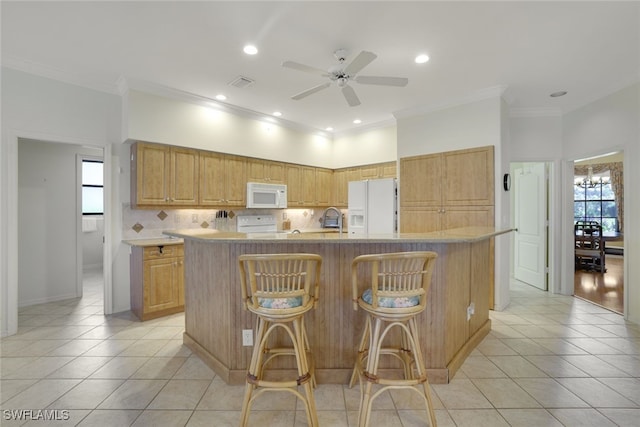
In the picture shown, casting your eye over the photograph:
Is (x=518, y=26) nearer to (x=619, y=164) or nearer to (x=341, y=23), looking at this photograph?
(x=341, y=23)

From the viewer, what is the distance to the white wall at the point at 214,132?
11.9ft

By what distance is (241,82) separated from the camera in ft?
11.6

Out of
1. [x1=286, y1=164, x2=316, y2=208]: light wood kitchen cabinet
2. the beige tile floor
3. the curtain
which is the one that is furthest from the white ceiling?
the curtain

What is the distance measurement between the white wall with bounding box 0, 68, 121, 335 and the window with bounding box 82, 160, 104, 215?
359cm

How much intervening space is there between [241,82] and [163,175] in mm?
1538

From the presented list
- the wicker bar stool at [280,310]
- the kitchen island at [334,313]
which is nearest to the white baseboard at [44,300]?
the kitchen island at [334,313]

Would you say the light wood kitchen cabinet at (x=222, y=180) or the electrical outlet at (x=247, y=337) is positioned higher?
the light wood kitchen cabinet at (x=222, y=180)

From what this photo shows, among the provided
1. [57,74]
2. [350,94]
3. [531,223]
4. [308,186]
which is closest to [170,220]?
[57,74]

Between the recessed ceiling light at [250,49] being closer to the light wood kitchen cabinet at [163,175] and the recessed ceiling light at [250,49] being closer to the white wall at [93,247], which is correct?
the light wood kitchen cabinet at [163,175]

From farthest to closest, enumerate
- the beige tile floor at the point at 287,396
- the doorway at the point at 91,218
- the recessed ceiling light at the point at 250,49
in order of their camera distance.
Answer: the doorway at the point at 91,218 → the recessed ceiling light at the point at 250,49 → the beige tile floor at the point at 287,396

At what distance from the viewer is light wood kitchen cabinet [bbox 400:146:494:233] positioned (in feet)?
12.5

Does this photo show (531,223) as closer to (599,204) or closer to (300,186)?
(300,186)

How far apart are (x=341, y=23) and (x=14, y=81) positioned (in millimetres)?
3418

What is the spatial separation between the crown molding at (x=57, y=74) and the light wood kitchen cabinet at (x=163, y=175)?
2.39ft
